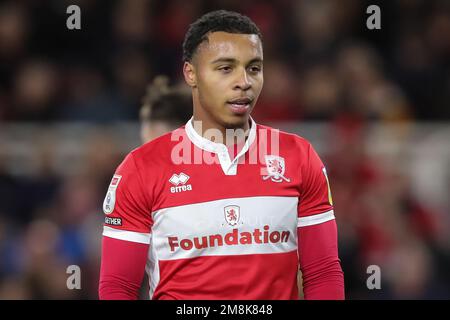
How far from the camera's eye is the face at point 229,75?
3428mm

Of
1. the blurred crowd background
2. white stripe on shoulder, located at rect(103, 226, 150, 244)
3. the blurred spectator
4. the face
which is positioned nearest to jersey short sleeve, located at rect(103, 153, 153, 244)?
white stripe on shoulder, located at rect(103, 226, 150, 244)

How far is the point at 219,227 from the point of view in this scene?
3.42 m

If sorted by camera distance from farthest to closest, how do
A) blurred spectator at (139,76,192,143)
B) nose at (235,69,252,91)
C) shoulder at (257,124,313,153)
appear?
blurred spectator at (139,76,192,143) < shoulder at (257,124,313,153) < nose at (235,69,252,91)

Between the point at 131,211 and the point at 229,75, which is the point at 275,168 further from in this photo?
the point at 131,211

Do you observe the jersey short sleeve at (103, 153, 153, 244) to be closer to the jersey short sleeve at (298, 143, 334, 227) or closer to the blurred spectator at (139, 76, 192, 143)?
the jersey short sleeve at (298, 143, 334, 227)

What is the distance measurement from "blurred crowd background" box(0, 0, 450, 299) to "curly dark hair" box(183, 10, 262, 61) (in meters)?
2.93

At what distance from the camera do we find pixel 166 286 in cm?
349

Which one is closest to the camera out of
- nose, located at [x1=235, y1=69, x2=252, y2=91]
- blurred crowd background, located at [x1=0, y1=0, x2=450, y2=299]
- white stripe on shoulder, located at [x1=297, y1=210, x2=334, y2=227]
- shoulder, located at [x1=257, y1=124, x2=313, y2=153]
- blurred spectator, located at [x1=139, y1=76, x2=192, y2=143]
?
nose, located at [x1=235, y1=69, x2=252, y2=91]

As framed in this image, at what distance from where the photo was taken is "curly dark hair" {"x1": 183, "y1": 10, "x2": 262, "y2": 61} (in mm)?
3482

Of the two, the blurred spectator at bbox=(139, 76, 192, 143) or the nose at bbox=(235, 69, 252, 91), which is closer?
the nose at bbox=(235, 69, 252, 91)

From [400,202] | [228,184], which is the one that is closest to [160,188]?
[228,184]

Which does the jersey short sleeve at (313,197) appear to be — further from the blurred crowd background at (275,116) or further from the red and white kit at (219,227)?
the blurred crowd background at (275,116)
